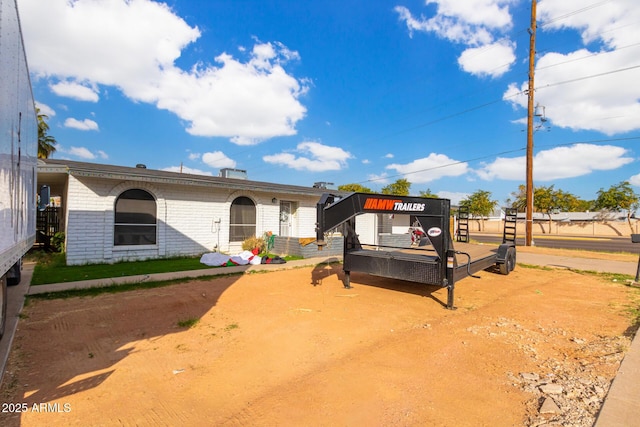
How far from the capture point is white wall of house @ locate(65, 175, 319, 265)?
10.8 meters

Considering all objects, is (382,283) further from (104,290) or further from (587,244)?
(587,244)

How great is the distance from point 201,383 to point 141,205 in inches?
409

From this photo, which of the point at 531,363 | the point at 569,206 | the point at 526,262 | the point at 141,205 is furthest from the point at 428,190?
the point at 531,363

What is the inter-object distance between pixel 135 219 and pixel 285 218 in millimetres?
6920

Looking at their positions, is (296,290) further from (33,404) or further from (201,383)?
(33,404)

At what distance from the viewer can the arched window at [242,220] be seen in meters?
14.5

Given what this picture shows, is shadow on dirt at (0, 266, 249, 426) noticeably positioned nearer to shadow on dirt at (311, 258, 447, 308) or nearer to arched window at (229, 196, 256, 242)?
shadow on dirt at (311, 258, 447, 308)

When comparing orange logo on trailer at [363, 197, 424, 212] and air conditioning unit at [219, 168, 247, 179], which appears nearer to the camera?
orange logo on trailer at [363, 197, 424, 212]

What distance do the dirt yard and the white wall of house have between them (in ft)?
16.6

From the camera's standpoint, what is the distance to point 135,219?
11.9m

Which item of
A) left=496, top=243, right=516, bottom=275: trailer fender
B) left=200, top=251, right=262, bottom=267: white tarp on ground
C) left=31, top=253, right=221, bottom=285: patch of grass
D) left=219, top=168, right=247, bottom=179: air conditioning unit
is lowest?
left=31, top=253, right=221, bottom=285: patch of grass

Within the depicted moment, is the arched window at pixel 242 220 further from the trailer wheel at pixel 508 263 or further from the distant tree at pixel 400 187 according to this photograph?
the distant tree at pixel 400 187

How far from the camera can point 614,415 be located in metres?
2.78

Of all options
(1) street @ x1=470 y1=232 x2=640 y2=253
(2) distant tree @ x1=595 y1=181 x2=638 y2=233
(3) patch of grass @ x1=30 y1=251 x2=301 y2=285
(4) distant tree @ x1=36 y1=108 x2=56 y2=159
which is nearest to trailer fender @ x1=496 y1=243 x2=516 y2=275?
(3) patch of grass @ x1=30 y1=251 x2=301 y2=285
